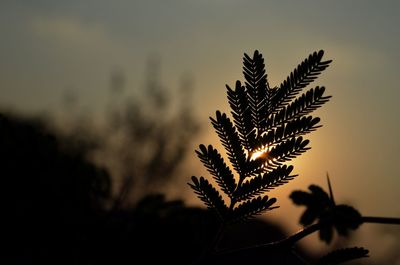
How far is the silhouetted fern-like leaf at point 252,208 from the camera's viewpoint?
1.27 metres

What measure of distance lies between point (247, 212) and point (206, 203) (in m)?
0.12

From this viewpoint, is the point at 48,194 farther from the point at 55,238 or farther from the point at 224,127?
the point at 224,127

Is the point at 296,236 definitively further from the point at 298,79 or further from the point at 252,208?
the point at 298,79

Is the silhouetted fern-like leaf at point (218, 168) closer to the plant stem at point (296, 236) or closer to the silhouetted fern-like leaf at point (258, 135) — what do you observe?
the silhouetted fern-like leaf at point (258, 135)

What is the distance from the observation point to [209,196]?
4.31 feet

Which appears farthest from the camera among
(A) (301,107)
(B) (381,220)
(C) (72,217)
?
(C) (72,217)

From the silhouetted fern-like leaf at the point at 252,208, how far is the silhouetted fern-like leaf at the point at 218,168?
0.06 m

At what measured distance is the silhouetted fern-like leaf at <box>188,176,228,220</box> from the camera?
130 centimetres

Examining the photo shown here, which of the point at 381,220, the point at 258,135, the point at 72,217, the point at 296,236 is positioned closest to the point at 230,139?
the point at 258,135

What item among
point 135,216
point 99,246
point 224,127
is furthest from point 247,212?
→ point 135,216

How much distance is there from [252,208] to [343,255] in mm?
304

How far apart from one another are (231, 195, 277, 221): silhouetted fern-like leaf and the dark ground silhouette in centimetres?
A: 67

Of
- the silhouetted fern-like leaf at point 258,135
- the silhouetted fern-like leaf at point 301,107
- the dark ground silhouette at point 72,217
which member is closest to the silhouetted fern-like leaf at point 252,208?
the silhouetted fern-like leaf at point 258,135

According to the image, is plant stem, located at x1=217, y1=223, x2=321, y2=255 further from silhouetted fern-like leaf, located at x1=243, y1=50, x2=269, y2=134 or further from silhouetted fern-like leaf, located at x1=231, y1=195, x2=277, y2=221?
silhouetted fern-like leaf, located at x1=243, y1=50, x2=269, y2=134
